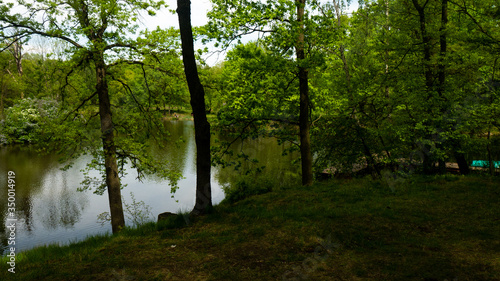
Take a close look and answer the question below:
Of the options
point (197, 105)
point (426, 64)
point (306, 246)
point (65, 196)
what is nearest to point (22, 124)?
point (65, 196)

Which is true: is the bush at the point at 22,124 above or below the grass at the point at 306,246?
above

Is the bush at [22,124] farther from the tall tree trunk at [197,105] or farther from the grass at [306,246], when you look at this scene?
the tall tree trunk at [197,105]

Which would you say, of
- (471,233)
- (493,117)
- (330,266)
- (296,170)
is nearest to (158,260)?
(330,266)

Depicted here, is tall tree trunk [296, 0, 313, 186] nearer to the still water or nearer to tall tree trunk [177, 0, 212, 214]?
the still water

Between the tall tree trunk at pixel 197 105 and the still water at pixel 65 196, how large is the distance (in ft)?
11.5

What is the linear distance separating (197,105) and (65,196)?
54.1ft

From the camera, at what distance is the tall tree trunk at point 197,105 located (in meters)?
6.51

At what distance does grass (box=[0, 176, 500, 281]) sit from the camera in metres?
3.97

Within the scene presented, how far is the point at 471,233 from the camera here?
520 cm

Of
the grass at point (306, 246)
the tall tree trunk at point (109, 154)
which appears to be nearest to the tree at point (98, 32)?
the tall tree trunk at point (109, 154)

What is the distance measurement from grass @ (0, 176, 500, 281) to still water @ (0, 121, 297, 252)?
4.71 m

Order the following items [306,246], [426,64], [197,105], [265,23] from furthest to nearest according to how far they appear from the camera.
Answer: [426,64], [265,23], [197,105], [306,246]

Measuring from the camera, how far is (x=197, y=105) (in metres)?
6.83

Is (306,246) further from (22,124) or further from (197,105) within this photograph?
(22,124)
